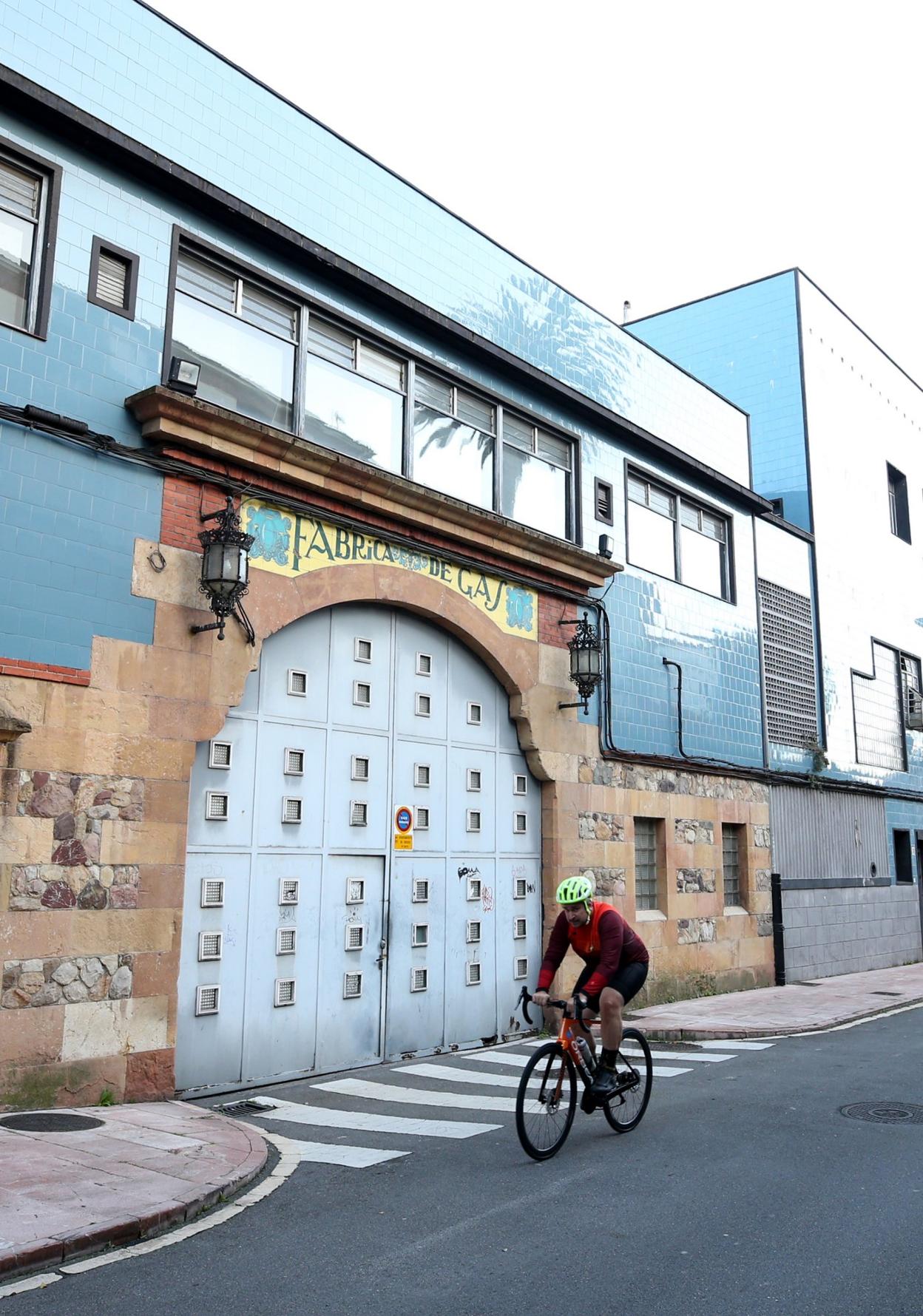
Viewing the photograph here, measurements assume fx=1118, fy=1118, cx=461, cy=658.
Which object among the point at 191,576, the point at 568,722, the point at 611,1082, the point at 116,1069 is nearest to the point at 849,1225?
the point at 611,1082

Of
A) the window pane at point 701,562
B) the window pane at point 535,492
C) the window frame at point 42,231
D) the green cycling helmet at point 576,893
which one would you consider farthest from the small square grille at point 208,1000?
the window pane at point 701,562

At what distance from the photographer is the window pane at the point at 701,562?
1675cm

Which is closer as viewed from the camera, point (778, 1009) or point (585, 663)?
point (585, 663)

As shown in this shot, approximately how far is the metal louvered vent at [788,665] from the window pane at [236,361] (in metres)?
10.1

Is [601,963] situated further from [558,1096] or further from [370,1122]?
[370,1122]

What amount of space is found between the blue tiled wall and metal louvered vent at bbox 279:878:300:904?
1363cm

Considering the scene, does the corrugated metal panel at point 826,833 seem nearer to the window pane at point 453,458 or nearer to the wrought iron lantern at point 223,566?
the window pane at point 453,458

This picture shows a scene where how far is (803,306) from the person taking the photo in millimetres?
21750

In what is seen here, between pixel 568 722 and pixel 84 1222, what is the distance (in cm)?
900

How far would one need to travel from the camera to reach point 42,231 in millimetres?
8922

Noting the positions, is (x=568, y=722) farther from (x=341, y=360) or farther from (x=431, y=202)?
(x=431, y=202)

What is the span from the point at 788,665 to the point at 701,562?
297cm

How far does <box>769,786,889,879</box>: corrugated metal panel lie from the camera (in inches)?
699

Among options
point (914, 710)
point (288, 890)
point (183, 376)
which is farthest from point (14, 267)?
point (914, 710)
